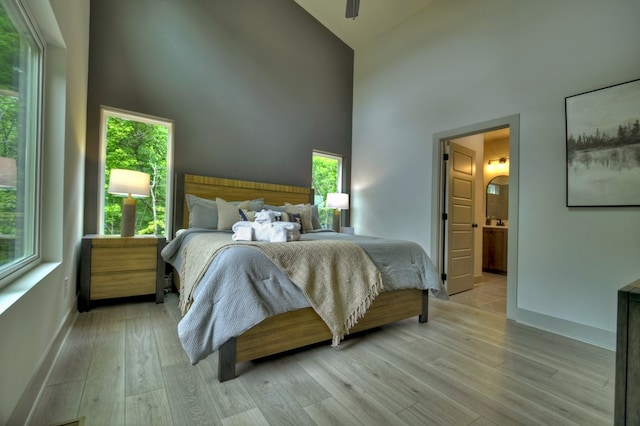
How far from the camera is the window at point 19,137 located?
1.30 meters

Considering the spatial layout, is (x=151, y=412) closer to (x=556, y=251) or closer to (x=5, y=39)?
(x=5, y=39)

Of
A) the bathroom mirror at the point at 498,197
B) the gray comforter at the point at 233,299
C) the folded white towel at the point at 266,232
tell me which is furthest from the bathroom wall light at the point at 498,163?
the gray comforter at the point at 233,299

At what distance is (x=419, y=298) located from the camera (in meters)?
2.57

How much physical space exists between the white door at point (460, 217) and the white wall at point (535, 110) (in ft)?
0.94

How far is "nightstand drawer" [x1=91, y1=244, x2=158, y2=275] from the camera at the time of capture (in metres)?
2.66

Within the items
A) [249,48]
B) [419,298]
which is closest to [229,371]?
[419,298]

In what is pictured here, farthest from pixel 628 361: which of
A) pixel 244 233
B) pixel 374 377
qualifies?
pixel 244 233

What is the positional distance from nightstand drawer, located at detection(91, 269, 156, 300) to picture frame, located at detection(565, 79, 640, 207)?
13.3ft

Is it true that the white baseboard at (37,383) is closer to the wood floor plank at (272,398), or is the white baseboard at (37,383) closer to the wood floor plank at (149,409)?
the wood floor plank at (149,409)

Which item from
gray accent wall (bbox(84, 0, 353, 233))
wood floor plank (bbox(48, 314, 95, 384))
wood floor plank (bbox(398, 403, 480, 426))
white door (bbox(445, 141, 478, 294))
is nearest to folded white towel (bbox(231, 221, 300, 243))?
wood floor plank (bbox(48, 314, 95, 384))

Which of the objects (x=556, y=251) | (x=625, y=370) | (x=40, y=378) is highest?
(x=556, y=251)

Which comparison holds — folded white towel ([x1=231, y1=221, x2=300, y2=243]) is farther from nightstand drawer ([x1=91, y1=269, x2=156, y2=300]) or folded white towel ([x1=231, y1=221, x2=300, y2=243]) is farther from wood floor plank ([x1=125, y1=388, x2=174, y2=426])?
nightstand drawer ([x1=91, y1=269, x2=156, y2=300])

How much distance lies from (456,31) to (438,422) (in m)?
4.07

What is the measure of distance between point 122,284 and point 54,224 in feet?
3.68
